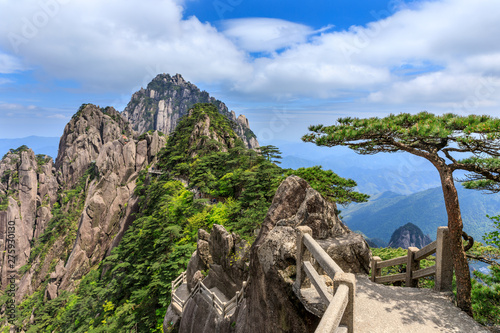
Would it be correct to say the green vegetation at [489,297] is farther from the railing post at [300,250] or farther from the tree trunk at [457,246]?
the railing post at [300,250]

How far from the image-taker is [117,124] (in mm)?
75875

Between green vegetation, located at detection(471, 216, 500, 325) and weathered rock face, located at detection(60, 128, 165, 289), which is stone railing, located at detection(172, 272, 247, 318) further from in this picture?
weathered rock face, located at detection(60, 128, 165, 289)

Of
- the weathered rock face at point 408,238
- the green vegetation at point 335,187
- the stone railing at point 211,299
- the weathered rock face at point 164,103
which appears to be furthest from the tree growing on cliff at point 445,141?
the weathered rock face at point 408,238

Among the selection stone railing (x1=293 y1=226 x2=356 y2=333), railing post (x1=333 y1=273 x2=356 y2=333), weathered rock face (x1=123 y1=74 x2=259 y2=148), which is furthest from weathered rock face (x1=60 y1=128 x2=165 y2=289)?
weathered rock face (x1=123 y1=74 x2=259 y2=148)

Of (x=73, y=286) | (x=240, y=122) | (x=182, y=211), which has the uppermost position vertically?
(x=240, y=122)

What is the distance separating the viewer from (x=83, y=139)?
223 feet

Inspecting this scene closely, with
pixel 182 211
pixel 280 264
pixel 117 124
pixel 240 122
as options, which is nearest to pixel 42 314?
pixel 182 211

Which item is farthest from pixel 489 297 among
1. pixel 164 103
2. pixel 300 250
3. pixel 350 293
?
pixel 164 103

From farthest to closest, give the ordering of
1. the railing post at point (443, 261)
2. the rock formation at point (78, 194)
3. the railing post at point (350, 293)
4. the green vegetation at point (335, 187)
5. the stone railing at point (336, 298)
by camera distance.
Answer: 1. the rock formation at point (78, 194)
2. the green vegetation at point (335, 187)
3. the railing post at point (443, 261)
4. the railing post at point (350, 293)
5. the stone railing at point (336, 298)

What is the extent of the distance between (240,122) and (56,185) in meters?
71.0

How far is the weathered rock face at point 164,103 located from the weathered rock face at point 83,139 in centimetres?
5210

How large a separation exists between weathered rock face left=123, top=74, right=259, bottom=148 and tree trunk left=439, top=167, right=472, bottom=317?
4714 inches

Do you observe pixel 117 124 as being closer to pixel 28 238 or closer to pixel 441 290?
pixel 28 238

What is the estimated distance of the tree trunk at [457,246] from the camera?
4.95 metres
